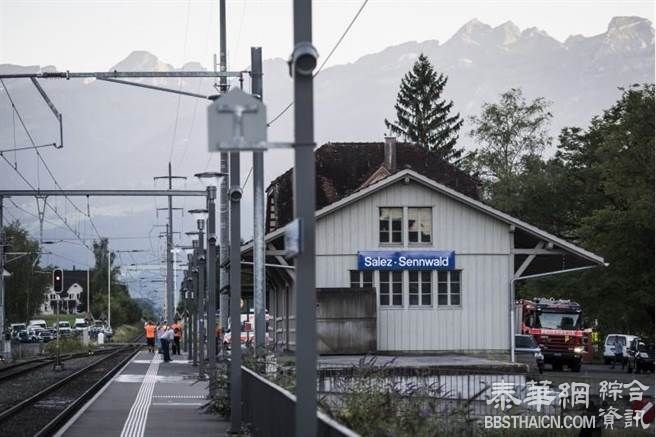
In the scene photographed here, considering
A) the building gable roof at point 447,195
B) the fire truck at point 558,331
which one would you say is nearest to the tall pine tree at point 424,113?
the fire truck at point 558,331

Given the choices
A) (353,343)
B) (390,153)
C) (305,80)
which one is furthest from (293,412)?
(390,153)

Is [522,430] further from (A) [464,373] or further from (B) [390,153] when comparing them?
(B) [390,153]

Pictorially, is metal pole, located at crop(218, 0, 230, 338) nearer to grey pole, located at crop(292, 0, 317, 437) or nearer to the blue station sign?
the blue station sign

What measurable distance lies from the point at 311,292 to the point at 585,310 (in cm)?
5842

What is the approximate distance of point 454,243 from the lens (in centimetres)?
4438

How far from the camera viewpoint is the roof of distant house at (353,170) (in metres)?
70.4

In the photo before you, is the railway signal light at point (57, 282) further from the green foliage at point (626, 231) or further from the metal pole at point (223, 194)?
the green foliage at point (626, 231)

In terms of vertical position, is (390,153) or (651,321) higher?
(390,153)

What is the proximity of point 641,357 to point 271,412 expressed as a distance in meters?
42.5

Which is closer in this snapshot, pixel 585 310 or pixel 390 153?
pixel 390 153

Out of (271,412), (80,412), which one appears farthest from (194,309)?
(271,412)

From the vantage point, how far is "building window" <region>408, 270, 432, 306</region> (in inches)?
1722

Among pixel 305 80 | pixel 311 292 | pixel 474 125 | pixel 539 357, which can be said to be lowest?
pixel 539 357

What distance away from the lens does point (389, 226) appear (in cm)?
4469
